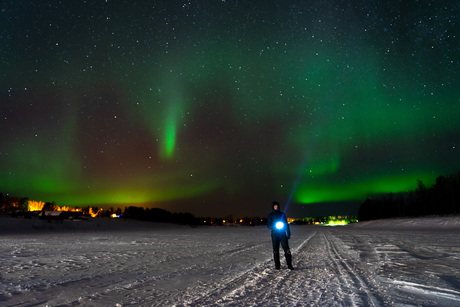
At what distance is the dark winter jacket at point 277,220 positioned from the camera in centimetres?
912

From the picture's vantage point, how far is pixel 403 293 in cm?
605

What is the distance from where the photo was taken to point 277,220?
9148mm

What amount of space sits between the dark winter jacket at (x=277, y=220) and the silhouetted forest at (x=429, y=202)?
8549 cm

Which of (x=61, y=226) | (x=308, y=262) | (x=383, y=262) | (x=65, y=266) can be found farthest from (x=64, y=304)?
(x=61, y=226)

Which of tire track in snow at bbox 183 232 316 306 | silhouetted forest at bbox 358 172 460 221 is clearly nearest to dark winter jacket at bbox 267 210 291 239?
tire track in snow at bbox 183 232 316 306

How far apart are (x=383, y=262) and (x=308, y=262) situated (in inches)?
90.7

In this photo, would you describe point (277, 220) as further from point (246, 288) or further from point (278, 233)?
point (246, 288)

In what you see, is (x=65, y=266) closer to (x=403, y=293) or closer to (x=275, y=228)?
(x=275, y=228)

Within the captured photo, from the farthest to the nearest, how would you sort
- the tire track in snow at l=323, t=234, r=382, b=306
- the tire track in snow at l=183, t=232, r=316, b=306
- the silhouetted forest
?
the silhouetted forest < the tire track in snow at l=183, t=232, r=316, b=306 < the tire track in snow at l=323, t=234, r=382, b=306

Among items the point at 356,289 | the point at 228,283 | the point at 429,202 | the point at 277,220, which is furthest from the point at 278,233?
the point at 429,202

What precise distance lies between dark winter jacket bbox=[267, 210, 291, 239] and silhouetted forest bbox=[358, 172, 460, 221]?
8549 cm

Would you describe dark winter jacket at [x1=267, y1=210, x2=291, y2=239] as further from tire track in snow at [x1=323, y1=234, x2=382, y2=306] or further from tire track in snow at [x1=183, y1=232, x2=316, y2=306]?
tire track in snow at [x1=323, y1=234, x2=382, y2=306]

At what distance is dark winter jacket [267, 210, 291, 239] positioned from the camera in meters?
9.12

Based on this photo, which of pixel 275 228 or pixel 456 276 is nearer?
pixel 456 276
